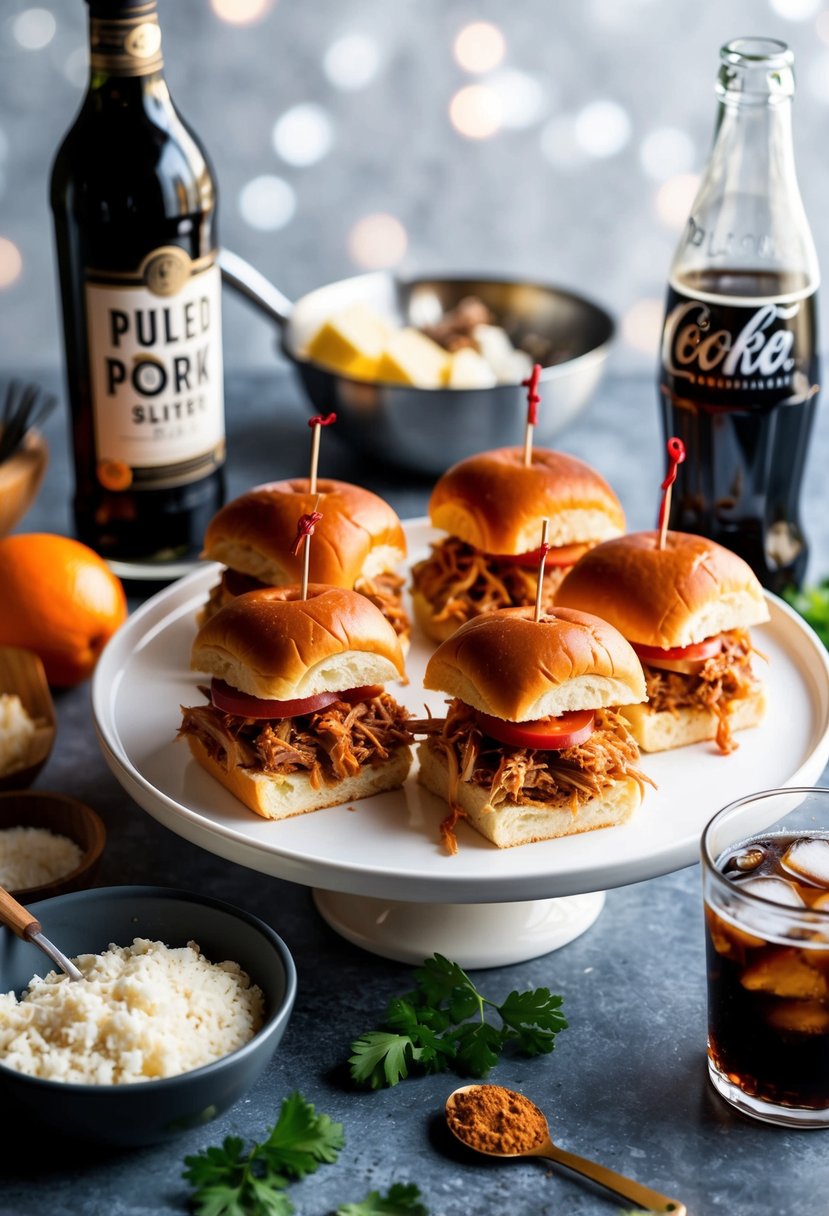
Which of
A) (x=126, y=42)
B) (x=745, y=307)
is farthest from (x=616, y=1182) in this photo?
(x=126, y=42)

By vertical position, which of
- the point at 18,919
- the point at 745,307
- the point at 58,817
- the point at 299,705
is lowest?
the point at 58,817

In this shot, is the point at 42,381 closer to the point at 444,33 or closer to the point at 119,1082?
the point at 444,33

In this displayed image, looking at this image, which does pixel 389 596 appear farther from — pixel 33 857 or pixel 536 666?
pixel 33 857

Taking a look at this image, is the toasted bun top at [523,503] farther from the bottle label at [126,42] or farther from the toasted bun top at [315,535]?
the bottle label at [126,42]

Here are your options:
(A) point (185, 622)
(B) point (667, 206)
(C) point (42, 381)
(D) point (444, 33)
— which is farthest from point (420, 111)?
(A) point (185, 622)

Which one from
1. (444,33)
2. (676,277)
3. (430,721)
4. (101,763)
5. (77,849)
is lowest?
(101,763)

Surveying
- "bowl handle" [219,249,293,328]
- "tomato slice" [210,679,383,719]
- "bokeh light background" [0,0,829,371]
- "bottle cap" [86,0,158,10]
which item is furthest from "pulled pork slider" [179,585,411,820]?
"bokeh light background" [0,0,829,371]
